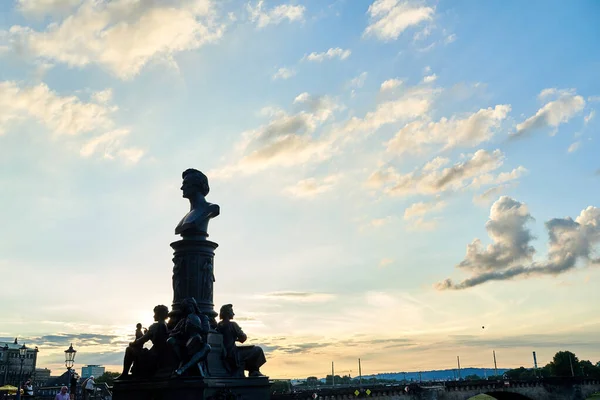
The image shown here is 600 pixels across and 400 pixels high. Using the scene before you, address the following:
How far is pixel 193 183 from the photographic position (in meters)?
19.3

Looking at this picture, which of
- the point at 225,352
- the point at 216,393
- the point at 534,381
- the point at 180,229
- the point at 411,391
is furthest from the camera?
the point at 534,381

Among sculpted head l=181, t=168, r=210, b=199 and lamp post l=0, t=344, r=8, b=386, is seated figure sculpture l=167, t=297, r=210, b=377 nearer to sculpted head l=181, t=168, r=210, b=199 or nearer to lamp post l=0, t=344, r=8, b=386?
sculpted head l=181, t=168, r=210, b=199

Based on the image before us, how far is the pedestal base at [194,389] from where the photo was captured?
14414mm

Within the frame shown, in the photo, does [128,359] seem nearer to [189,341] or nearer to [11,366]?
[189,341]

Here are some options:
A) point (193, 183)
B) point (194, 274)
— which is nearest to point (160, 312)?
point (194, 274)

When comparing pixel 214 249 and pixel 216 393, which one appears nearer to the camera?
pixel 216 393

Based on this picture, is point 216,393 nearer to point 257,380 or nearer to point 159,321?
point 257,380

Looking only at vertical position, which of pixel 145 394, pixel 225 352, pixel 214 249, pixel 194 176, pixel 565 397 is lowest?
pixel 565 397

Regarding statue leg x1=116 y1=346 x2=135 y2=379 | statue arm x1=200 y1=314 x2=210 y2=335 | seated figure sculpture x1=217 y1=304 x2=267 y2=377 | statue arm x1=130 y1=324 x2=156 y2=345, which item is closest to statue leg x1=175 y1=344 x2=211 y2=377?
statue arm x1=200 y1=314 x2=210 y2=335

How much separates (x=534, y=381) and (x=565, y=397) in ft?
18.0

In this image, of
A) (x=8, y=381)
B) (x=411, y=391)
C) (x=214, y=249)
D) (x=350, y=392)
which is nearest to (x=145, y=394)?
(x=214, y=249)

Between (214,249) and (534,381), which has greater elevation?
(214,249)

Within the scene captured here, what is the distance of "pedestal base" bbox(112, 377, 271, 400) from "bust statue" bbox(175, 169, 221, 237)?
16.3ft

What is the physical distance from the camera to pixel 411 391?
66188 mm
